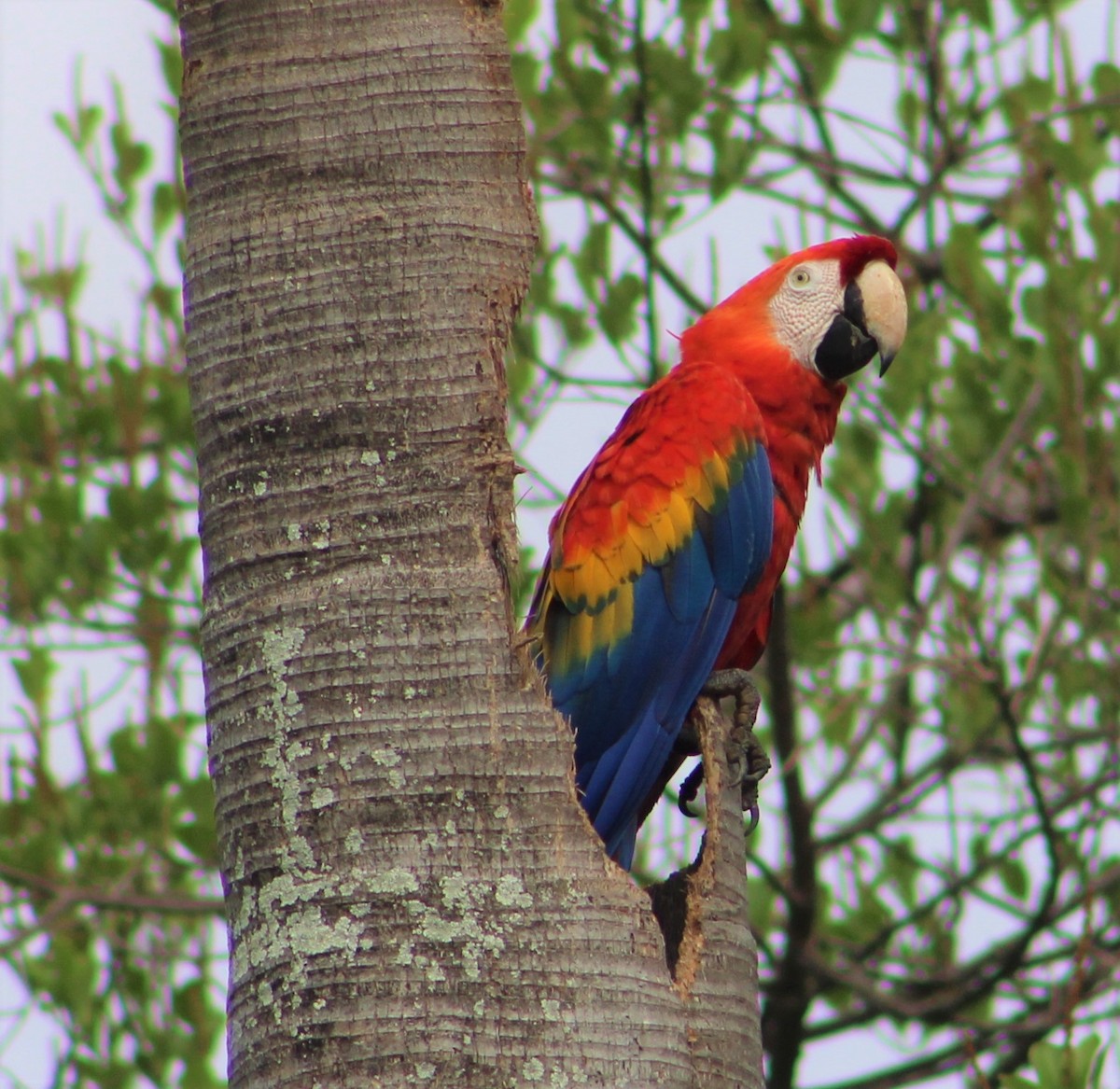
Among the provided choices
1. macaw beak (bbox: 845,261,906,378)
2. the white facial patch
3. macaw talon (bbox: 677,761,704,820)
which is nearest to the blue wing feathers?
macaw talon (bbox: 677,761,704,820)

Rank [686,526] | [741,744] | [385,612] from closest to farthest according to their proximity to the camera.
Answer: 1. [385,612]
2. [741,744]
3. [686,526]

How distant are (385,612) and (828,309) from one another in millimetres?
1815

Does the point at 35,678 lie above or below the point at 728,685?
above

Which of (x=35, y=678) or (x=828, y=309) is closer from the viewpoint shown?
(x=828, y=309)

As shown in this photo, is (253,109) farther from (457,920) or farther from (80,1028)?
(80,1028)

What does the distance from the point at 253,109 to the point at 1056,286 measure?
2394mm

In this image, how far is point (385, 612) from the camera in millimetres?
1935

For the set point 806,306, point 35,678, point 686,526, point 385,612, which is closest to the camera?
point 385,612

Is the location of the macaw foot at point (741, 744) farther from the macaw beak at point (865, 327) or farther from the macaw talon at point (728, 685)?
the macaw beak at point (865, 327)

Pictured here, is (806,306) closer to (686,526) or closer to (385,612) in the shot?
(686,526)

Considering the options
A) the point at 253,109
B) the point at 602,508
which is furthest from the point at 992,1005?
the point at 253,109

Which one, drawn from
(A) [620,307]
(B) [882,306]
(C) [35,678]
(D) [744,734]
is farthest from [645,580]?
(C) [35,678]

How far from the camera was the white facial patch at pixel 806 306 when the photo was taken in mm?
3418

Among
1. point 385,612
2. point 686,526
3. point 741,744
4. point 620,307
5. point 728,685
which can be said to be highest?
point 620,307
